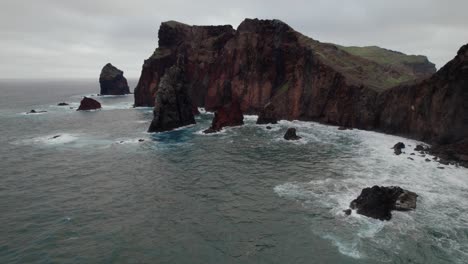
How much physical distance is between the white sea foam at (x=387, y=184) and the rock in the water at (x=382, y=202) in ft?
2.72

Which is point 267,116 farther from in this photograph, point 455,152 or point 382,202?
point 382,202

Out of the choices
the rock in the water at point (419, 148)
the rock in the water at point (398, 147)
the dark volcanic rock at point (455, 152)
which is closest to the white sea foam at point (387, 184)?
the rock in the water at point (398, 147)

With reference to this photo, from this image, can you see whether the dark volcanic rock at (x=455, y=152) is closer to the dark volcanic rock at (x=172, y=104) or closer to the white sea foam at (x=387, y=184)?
the white sea foam at (x=387, y=184)

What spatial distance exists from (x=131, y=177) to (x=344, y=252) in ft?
108

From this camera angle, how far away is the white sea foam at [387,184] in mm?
31656

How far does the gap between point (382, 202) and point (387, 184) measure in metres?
8.81

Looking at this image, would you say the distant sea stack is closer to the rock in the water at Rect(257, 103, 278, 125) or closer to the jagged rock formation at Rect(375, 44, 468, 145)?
the rock in the water at Rect(257, 103, 278, 125)

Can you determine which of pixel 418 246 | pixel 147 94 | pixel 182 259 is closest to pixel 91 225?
pixel 182 259

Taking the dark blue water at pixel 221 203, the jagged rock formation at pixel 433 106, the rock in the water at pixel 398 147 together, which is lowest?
the dark blue water at pixel 221 203

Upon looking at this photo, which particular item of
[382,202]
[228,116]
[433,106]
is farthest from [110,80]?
[382,202]

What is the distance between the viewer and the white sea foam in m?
31.7

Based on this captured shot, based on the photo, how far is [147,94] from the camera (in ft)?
453

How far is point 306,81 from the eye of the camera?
9469 centimetres

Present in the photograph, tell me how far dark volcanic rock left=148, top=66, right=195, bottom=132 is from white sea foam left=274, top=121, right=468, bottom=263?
45552 millimetres
